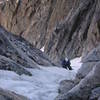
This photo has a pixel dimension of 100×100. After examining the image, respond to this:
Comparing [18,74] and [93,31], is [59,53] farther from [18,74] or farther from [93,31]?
[18,74]

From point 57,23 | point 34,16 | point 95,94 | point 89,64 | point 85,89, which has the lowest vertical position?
point 95,94

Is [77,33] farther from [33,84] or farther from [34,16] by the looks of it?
[33,84]

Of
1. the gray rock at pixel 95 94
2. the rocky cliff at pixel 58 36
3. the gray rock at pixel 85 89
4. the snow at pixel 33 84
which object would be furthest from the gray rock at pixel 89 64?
the gray rock at pixel 95 94

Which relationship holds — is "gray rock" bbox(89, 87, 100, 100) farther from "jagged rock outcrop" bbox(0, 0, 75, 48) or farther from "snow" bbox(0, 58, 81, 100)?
"jagged rock outcrop" bbox(0, 0, 75, 48)

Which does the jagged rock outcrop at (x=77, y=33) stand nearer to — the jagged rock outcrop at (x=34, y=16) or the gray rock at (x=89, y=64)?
the jagged rock outcrop at (x=34, y=16)

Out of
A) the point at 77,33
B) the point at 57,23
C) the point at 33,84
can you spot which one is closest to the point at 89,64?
the point at 33,84

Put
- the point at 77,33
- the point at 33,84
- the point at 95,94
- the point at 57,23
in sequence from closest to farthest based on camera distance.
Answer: the point at 95,94 < the point at 33,84 < the point at 77,33 < the point at 57,23

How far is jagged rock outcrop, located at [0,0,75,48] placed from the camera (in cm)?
6412

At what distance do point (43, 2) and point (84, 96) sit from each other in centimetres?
6468

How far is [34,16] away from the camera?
75.6 metres

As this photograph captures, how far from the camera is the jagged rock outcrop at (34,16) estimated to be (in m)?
64.1

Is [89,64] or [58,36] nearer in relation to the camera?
[89,64]

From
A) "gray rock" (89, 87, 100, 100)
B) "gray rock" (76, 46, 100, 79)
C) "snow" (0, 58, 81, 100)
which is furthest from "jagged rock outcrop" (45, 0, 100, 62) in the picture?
"gray rock" (89, 87, 100, 100)

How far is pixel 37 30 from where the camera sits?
72250mm
